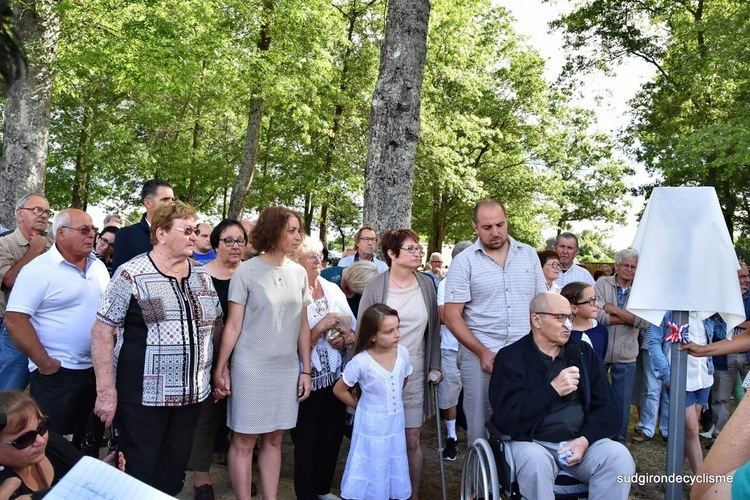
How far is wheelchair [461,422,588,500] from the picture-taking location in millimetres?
3332

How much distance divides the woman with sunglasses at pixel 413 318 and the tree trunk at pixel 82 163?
19811 mm

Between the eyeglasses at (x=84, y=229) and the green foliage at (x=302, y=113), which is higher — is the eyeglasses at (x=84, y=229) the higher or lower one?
the lower one

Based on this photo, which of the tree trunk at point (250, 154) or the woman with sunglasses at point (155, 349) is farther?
the tree trunk at point (250, 154)

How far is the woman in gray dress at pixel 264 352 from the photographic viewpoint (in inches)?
154

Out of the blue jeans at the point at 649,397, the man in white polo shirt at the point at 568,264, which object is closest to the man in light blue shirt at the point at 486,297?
the man in white polo shirt at the point at 568,264

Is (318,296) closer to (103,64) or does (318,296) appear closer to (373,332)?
(373,332)

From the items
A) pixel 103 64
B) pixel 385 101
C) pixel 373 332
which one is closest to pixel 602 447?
pixel 373 332

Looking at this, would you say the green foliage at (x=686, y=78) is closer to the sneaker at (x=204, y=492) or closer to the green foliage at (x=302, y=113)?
the green foliage at (x=302, y=113)

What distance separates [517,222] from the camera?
24406 mm

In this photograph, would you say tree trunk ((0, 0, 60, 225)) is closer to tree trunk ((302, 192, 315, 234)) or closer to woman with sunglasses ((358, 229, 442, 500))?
woman with sunglasses ((358, 229, 442, 500))

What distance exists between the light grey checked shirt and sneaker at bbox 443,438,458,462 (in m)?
2.03

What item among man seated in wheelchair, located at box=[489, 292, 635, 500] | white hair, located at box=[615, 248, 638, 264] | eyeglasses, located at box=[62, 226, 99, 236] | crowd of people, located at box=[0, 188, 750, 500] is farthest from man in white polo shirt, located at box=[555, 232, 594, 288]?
eyeglasses, located at box=[62, 226, 99, 236]

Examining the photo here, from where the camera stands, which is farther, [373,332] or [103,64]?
[103,64]

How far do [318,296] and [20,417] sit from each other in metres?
2.42
